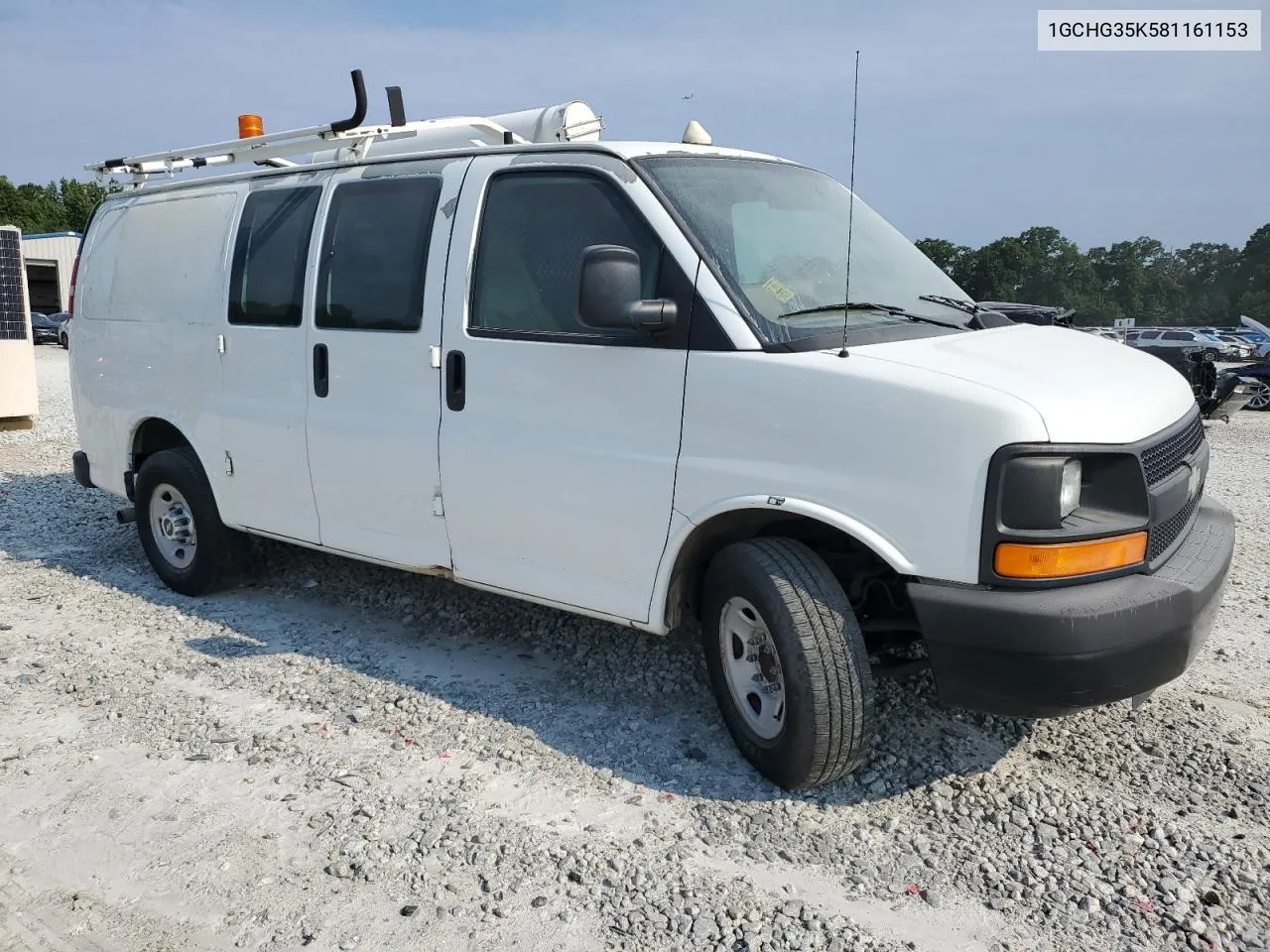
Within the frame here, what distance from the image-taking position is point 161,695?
4.45 meters

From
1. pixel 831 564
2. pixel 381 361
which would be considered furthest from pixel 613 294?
pixel 381 361

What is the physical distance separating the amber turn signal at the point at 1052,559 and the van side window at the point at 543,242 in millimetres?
1502

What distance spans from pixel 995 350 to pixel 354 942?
275cm

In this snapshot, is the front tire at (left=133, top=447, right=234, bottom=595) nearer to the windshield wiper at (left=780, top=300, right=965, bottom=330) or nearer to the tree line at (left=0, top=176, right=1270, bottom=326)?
the windshield wiper at (left=780, top=300, right=965, bottom=330)

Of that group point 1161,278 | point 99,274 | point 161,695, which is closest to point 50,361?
point 99,274

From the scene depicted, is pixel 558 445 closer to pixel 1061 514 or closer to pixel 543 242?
pixel 543 242

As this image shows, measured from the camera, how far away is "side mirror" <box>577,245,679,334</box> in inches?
137

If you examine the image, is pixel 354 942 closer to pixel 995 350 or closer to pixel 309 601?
pixel 995 350

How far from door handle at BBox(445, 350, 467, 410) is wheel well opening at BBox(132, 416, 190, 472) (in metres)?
2.42

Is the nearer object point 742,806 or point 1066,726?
point 742,806

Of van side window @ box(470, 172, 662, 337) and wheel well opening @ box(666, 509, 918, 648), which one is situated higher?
van side window @ box(470, 172, 662, 337)

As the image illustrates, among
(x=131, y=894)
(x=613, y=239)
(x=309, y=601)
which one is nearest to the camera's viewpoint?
(x=131, y=894)

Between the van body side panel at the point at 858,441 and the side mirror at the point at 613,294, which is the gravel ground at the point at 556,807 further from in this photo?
the side mirror at the point at 613,294

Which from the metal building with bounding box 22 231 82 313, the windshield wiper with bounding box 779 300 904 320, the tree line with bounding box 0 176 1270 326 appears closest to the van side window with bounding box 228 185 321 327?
the windshield wiper with bounding box 779 300 904 320
